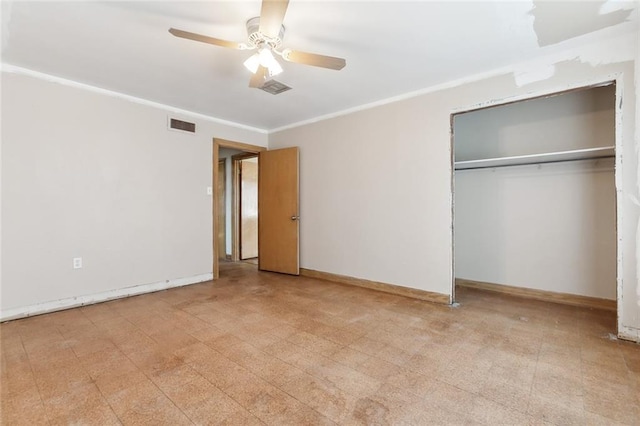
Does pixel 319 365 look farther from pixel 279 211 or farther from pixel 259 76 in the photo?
pixel 279 211

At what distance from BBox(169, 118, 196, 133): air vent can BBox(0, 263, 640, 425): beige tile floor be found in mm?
2316

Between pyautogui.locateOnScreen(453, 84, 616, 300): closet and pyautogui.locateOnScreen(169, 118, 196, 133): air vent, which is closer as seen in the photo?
pyautogui.locateOnScreen(453, 84, 616, 300): closet

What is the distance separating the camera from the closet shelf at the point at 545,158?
2.78 meters

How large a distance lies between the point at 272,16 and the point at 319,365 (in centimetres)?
224

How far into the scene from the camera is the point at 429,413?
1542 mm

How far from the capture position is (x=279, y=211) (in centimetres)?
491

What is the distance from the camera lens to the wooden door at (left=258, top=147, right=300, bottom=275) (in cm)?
473

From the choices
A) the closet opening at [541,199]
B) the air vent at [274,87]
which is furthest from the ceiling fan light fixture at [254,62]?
the closet opening at [541,199]

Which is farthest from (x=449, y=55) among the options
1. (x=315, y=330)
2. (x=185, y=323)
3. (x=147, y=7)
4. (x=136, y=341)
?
(x=136, y=341)

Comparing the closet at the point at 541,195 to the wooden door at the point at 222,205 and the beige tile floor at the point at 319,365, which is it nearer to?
the beige tile floor at the point at 319,365

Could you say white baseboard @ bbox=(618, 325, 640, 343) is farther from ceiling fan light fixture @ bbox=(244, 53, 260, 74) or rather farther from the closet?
ceiling fan light fixture @ bbox=(244, 53, 260, 74)

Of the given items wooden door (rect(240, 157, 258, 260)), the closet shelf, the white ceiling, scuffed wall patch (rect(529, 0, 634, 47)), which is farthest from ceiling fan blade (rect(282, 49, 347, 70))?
wooden door (rect(240, 157, 258, 260))

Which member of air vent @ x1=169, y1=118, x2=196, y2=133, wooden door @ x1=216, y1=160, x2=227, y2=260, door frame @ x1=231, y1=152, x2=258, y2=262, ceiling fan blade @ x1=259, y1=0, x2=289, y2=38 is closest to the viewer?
ceiling fan blade @ x1=259, y1=0, x2=289, y2=38

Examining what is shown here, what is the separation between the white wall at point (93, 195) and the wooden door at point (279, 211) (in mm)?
980
